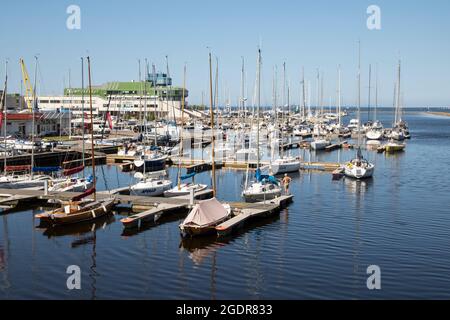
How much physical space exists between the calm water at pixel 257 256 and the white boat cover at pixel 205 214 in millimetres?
1138

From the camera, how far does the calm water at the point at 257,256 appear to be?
2264 centimetres

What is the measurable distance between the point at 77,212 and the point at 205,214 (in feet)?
27.5

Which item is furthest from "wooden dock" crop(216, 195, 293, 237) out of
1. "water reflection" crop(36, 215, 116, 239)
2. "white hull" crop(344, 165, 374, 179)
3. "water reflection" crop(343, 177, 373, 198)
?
"white hull" crop(344, 165, 374, 179)

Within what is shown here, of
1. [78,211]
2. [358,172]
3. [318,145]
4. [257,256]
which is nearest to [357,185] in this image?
[358,172]

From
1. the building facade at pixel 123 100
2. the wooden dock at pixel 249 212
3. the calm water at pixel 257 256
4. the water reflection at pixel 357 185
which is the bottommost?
the calm water at pixel 257 256

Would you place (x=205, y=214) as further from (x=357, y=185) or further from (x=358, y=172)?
(x=358, y=172)

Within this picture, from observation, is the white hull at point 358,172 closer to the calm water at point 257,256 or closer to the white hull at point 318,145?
the calm water at point 257,256

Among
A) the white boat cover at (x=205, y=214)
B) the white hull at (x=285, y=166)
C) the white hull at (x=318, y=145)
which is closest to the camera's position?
the white boat cover at (x=205, y=214)

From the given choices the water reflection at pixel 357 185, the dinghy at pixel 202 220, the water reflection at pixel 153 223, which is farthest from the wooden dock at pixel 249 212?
the water reflection at pixel 357 185

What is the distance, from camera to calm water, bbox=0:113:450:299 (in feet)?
74.3
